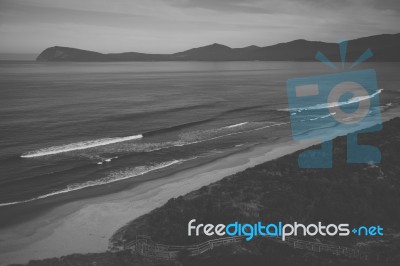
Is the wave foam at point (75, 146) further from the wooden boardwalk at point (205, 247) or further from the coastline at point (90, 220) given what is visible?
the wooden boardwalk at point (205, 247)

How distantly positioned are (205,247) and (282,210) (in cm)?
520

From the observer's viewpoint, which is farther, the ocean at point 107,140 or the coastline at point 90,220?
the ocean at point 107,140

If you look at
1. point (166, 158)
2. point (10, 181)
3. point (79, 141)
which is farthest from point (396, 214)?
point (79, 141)

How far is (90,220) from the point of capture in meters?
20.1

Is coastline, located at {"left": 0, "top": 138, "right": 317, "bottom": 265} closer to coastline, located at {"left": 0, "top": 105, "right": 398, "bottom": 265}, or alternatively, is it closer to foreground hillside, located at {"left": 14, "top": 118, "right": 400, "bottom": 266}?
coastline, located at {"left": 0, "top": 105, "right": 398, "bottom": 265}

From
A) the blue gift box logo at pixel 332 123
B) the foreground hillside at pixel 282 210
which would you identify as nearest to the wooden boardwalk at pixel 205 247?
the foreground hillside at pixel 282 210

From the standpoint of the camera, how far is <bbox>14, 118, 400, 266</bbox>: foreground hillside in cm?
1518

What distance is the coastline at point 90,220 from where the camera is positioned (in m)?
17.0

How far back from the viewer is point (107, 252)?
16.0 metres

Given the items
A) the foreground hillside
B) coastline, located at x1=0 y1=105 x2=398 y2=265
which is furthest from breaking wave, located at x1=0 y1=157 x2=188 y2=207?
the foreground hillside

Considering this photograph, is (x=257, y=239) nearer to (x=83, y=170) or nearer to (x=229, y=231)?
(x=229, y=231)

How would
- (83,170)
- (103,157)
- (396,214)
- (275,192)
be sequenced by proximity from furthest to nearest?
1. (103,157)
2. (83,170)
3. (275,192)
4. (396,214)

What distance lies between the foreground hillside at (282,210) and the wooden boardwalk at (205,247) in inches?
14.9

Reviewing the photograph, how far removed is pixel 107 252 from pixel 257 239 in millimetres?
6948
